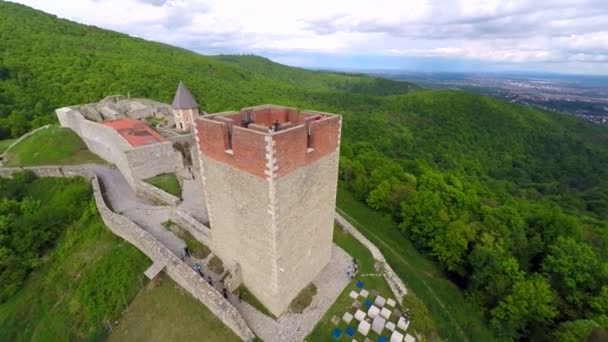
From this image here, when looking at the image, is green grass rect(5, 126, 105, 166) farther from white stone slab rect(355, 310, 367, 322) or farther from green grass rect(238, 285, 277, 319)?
white stone slab rect(355, 310, 367, 322)

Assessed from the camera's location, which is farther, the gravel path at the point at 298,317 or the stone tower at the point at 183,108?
the stone tower at the point at 183,108

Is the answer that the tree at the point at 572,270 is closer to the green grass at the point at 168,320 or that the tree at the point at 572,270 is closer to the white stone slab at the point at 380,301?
the white stone slab at the point at 380,301

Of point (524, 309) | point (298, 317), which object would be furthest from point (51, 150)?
point (524, 309)

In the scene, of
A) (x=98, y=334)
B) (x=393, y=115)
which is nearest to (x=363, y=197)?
(x=98, y=334)

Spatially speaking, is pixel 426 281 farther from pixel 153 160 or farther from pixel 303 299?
pixel 153 160

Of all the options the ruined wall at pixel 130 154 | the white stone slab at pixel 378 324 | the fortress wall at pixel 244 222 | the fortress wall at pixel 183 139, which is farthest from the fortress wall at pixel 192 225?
the white stone slab at pixel 378 324

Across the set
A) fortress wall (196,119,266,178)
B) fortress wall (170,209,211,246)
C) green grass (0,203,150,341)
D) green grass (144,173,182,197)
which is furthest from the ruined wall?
fortress wall (196,119,266,178)

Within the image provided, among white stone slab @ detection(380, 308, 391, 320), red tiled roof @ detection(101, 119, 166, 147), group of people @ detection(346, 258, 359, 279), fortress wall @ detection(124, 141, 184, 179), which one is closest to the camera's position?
white stone slab @ detection(380, 308, 391, 320)
